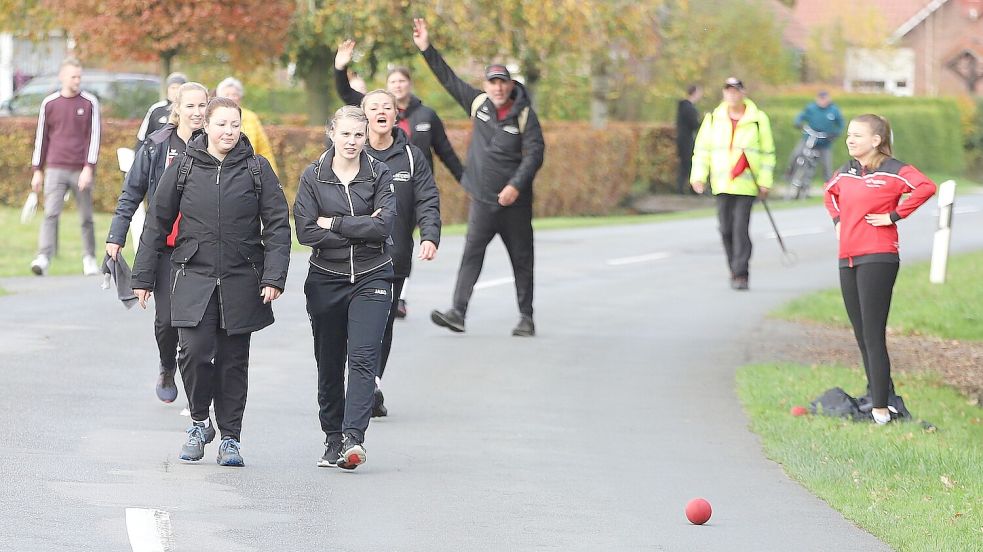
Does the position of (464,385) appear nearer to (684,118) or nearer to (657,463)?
(657,463)

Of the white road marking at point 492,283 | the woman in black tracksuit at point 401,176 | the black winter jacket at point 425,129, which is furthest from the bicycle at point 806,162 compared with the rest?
the woman in black tracksuit at point 401,176

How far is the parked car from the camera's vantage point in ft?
100

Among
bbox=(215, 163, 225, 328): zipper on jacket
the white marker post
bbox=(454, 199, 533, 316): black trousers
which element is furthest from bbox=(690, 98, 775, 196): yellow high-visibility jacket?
bbox=(215, 163, 225, 328): zipper on jacket

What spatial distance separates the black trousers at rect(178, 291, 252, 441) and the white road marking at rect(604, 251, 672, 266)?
471 inches

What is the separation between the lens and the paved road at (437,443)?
6938 mm

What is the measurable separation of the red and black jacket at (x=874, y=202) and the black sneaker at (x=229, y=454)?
3732mm

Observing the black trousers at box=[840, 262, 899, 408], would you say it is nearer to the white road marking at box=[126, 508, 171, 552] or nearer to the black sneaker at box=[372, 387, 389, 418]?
the black sneaker at box=[372, 387, 389, 418]

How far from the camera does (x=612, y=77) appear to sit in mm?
37062

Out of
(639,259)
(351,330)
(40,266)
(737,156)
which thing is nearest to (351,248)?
(351,330)

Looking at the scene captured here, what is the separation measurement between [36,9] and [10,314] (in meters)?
14.5

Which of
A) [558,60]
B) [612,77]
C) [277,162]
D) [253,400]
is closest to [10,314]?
[253,400]

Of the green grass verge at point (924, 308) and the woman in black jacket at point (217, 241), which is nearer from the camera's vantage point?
the woman in black jacket at point (217, 241)

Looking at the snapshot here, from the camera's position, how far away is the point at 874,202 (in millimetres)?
9586

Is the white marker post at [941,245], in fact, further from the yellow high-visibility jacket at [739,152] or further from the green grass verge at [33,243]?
the green grass verge at [33,243]
